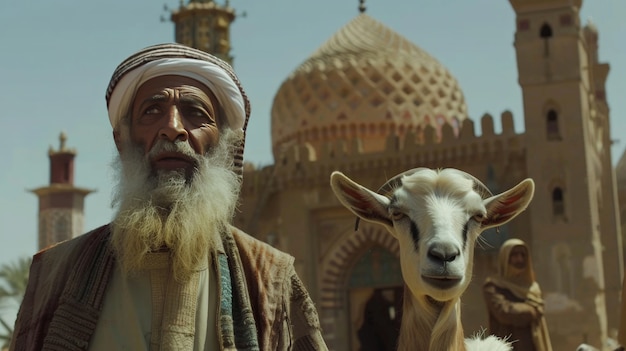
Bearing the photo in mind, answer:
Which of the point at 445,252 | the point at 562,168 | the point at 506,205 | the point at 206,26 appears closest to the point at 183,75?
the point at 445,252

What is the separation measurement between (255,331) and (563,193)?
19.1m

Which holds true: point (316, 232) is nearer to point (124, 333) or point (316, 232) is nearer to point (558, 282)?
point (558, 282)

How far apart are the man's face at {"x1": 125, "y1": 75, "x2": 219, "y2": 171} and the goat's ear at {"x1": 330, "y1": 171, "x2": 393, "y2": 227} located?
0.57m

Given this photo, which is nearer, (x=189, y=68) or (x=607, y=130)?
(x=189, y=68)

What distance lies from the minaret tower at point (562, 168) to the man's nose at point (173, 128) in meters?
17.9

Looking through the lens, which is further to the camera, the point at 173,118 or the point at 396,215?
the point at 396,215

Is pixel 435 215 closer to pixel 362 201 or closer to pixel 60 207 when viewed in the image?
pixel 362 201

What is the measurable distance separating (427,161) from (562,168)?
315 cm

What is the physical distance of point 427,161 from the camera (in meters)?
23.4

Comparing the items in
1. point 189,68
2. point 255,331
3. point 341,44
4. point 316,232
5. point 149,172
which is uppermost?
point 341,44

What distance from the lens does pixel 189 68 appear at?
11.6ft

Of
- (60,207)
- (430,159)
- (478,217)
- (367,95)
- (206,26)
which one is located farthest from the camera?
(60,207)

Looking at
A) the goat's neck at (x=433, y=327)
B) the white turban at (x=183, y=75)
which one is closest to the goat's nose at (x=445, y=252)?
the goat's neck at (x=433, y=327)

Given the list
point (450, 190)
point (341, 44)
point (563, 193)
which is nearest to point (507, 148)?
point (563, 193)
